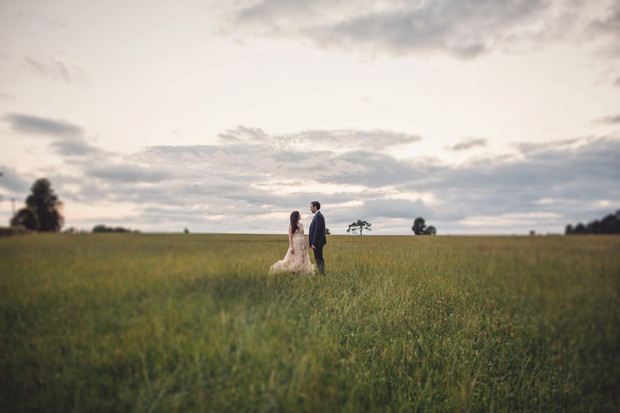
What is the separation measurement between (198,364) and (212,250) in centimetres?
191

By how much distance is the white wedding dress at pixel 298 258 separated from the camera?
11.8 m

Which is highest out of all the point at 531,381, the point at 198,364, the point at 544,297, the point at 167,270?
the point at 167,270

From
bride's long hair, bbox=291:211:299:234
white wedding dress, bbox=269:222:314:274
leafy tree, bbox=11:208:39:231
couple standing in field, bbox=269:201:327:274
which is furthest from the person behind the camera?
bride's long hair, bbox=291:211:299:234

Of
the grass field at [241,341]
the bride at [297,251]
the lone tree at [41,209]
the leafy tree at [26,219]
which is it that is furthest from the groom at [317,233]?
the leafy tree at [26,219]

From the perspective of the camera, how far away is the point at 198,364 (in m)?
4.62

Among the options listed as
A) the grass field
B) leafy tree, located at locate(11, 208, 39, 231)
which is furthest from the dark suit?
leafy tree, located at locate(11, 208, 39, 231)

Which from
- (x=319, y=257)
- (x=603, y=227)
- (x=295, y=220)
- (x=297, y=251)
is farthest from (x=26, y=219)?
(x=603, y=227)

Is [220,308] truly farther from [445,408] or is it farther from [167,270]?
[445,408]

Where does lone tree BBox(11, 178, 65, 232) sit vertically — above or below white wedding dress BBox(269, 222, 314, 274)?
above

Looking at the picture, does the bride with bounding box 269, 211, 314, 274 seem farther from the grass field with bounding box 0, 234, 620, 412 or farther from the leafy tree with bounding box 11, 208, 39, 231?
the leafy tree with bounding box 11, 208, 39, 231

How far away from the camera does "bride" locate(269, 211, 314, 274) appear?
39.5 ft

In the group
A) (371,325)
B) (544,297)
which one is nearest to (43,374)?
(371,325)

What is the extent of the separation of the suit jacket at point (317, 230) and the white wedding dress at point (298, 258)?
44 centimetres

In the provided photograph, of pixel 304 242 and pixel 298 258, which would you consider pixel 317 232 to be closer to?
pixel 304 242
